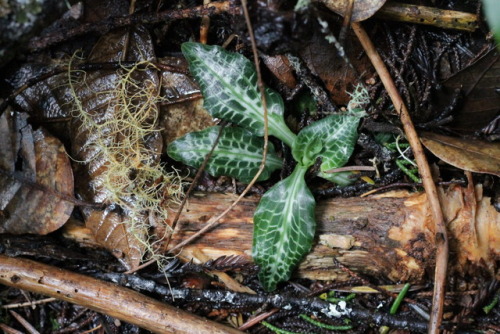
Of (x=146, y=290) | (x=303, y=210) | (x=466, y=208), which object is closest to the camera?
(x=466, y=208)

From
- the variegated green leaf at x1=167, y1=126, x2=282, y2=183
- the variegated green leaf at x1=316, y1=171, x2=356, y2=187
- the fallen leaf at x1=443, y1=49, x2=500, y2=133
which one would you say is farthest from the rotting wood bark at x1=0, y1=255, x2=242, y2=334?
the fallen leaf at x1=443, y1=49, x2=500, y2=133

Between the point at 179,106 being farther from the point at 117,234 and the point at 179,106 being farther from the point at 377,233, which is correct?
the point at 377,233

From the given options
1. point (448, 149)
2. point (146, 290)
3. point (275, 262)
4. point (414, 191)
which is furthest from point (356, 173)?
point (146, 290)

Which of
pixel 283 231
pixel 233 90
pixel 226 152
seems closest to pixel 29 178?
pixel 226 152

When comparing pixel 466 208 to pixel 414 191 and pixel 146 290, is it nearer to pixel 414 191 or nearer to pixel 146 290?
pixel 414 191

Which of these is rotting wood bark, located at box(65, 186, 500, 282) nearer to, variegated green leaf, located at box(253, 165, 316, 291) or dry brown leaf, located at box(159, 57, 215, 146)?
variegated green leaf, located at box(253, 165, 316, 291)

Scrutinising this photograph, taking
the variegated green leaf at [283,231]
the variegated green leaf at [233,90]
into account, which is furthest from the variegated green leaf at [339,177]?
the variegated green leaf at [233,90]

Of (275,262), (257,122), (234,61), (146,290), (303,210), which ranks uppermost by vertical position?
(234,61)
